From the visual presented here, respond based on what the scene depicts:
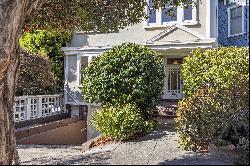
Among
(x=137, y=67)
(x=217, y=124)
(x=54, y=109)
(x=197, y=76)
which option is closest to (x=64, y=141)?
(x=54, y=109)

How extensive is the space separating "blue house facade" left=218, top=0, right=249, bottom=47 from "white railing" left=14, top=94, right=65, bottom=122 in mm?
9782

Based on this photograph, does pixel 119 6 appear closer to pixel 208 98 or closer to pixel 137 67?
pixel 137 67

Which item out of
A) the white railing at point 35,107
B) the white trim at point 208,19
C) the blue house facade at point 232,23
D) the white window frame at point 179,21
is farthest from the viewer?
the blue house facade at point 232,23

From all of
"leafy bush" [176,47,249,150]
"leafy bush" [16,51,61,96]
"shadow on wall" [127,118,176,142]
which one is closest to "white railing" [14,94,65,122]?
"leafy bush" [16,51,61,96]

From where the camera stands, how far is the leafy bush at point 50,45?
20645 millimetres

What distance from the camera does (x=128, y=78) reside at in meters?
11.6

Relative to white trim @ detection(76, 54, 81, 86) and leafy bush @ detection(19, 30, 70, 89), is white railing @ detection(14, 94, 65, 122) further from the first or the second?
leafy bush @ detection(19, 30, 70, 89)

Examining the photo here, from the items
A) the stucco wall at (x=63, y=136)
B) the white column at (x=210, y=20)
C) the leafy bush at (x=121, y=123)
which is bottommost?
the stucco wall at (x=63, y=136)

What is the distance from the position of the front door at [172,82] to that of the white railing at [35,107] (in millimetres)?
6088

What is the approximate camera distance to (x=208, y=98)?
301 inches

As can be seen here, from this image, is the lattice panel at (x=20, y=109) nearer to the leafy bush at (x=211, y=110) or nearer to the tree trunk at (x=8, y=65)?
the tree trunk at (x=8, y=65)

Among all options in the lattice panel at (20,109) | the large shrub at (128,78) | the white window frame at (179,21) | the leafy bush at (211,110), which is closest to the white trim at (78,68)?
the white window frame at (179,21)

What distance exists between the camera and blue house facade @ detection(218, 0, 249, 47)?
20.5 metres

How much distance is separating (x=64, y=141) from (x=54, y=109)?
12.2 feet
